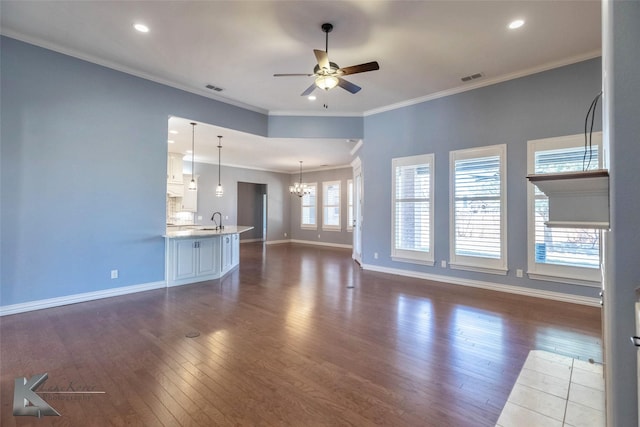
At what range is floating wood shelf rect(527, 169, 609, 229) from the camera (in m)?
1.22

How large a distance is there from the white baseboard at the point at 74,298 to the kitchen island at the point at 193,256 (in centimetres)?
29

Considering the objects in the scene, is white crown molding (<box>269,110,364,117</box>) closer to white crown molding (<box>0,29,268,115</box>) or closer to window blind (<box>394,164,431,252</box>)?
white crown molding (<box>0,29,268,115</box>)

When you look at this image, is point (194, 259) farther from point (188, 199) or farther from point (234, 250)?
point (188, 199)

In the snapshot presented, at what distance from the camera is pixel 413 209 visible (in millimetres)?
5828

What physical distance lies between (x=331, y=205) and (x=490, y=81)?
272 inches

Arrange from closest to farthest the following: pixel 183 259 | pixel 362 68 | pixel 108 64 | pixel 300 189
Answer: pixel 362 68 → pixel 108 64 → pixel 183 259 → pixel 300 189

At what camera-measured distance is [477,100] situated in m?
5.10

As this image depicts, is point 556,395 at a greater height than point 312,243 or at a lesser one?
lesser

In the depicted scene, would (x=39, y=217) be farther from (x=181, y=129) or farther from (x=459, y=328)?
(x=459, y=328)

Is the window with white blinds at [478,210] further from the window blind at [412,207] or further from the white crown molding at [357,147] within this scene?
the white crown molding at [357,147]

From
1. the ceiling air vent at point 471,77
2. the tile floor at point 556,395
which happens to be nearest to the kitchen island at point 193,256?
the tile floor at point 556,395

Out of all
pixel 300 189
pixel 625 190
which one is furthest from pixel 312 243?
pixel 625 190

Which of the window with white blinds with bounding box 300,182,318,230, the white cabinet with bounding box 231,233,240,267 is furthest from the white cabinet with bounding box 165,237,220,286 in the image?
the window with white blinds with bounding box 300,182,318,230

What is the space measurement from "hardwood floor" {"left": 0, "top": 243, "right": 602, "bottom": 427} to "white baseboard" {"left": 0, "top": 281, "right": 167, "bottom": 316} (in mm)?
129
